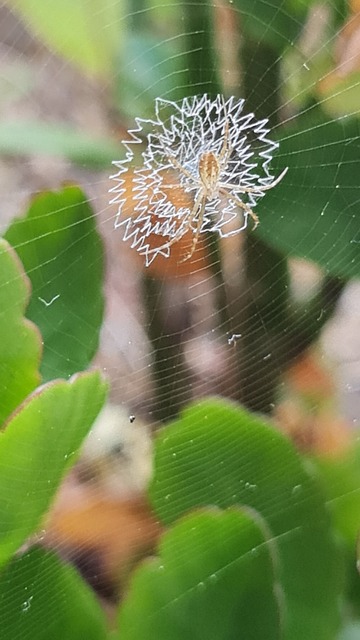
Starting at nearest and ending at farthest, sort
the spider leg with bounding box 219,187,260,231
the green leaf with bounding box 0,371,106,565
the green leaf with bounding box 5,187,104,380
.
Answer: the green leaf with bounding box 0,371,106,565
the green leaf with bounding box 5,187,104,380
the spider leg with bounding box 219,187,260,231

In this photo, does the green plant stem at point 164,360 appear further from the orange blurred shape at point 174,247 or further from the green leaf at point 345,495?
the green leaf at point 345,495

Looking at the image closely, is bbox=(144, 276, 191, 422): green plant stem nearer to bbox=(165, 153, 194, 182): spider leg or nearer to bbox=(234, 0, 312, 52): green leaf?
bbox=(165, 153, 194, 182): spider leg

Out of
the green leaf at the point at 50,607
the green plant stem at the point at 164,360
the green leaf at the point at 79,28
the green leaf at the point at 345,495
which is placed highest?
the green leaf at the point at 79,28

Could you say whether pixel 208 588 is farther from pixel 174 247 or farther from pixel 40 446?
pixel 174 247

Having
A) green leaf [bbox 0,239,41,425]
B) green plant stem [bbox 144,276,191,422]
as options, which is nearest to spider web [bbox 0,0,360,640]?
green plant stem [bbox 144,276,191,422]

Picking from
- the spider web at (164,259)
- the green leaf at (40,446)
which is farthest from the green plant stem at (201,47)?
the green leaf at (40,446)

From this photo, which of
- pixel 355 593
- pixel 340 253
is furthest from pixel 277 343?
pixel 355 593

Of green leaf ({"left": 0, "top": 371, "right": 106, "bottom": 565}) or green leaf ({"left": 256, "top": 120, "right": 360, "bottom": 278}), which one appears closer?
green leaf ({"left": 0, "top": 371, "right": 106, "bottom": 565})

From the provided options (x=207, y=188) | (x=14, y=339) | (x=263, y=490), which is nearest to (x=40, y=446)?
(x=14, y=339)
